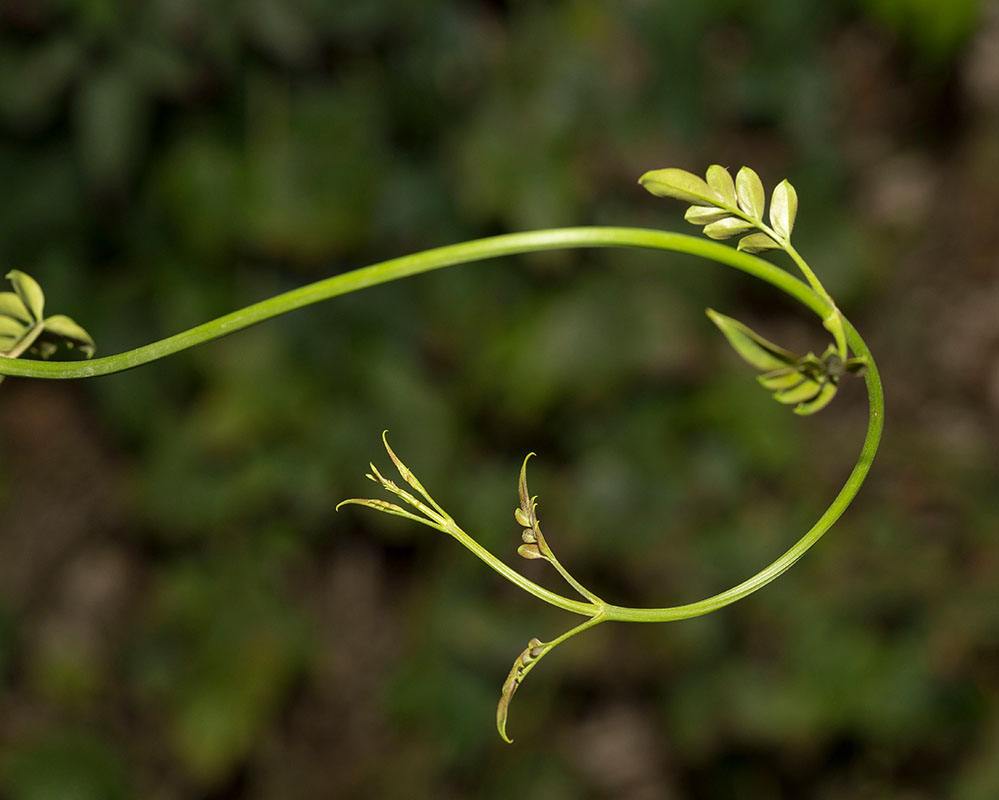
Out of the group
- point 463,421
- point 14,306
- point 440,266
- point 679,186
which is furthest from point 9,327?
point 463,421

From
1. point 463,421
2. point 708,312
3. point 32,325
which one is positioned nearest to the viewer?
point 708,312

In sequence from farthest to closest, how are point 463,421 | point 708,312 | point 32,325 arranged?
point 463,421
point 32,325
point 708,312

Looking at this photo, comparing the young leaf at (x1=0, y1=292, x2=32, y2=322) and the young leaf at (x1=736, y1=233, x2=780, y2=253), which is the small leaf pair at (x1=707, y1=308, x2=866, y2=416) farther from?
the young leaf at (x1=0, y1=292, x2=32, y2=322)

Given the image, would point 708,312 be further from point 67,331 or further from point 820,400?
point 67,331

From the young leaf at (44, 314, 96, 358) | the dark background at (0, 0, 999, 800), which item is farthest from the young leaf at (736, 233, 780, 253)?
the dark background at (0, 0, 999, 800)

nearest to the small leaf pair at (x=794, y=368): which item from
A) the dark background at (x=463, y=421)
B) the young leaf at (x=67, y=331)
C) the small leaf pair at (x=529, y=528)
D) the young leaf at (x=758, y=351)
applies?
the young leaf at (x=758, y=351)

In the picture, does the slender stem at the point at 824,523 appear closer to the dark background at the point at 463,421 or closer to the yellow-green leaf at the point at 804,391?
the yellow-green leaf at the point at 804,391
